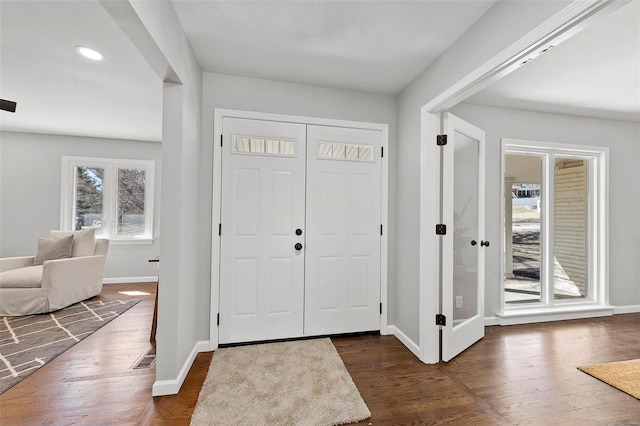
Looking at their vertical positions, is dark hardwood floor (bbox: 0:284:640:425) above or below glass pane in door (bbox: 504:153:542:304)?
below

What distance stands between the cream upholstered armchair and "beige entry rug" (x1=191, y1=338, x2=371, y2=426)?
2513 millimetres

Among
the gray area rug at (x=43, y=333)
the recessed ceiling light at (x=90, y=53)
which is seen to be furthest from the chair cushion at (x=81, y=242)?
the recessed ceiling light at (x=90, y=53)

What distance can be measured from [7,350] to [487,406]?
152 inches

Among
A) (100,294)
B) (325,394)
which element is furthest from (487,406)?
(100,294)

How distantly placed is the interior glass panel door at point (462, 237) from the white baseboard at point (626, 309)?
2300 millimetres

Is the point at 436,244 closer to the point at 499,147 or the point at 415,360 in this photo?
the point at 415,360

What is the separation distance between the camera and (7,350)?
8.02 ft

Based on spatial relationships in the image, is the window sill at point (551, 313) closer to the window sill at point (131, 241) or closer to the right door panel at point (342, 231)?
the right door panel at point (342, 231)

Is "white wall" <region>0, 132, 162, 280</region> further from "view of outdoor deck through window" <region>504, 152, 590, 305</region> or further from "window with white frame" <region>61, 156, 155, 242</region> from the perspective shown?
"view of outdoor deck through window" <region>504, 152, 590, 305</region>

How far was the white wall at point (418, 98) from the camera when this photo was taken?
5.24 feet

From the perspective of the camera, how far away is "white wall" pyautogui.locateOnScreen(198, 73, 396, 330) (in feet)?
8.38

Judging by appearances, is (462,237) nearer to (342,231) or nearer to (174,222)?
(342,231)

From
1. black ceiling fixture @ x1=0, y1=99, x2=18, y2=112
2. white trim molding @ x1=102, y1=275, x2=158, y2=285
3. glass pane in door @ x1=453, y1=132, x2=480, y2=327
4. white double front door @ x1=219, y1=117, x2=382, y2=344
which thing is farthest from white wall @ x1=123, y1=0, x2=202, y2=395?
white trim molding @ x1=102, y1=275, x2=158, y2=285

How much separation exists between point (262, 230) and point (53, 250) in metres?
3.25
